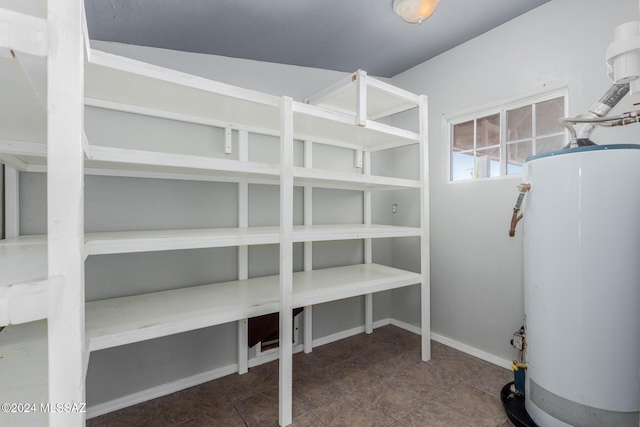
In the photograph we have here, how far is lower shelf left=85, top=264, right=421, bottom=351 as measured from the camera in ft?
3.88

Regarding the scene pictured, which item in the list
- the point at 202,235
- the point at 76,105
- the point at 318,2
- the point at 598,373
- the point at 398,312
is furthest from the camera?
the point at 398,312

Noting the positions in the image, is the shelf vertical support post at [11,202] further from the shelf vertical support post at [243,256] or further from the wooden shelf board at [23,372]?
the shelf vertical support post at [243,256]

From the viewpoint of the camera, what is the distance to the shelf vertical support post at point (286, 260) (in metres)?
1.50

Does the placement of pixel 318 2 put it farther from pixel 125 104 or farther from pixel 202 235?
pixel 202 235

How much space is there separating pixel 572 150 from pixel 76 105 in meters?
1.68

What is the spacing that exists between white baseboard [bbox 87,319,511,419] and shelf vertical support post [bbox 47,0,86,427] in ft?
4.60

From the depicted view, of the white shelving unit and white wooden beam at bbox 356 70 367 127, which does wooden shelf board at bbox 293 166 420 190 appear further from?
white wooden beam at bbox 356 70 367 127

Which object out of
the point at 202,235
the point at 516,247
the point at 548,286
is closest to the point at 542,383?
the point at 548,286

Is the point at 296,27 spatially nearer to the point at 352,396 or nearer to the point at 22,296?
the point at 22,296

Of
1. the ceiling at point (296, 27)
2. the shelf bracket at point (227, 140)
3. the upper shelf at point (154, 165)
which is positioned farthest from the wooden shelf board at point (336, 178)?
the ceiling at point (296, 27)

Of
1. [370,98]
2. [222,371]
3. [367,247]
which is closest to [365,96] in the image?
[370,98]

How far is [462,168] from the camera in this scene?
236cm

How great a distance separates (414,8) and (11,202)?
2.11 meters

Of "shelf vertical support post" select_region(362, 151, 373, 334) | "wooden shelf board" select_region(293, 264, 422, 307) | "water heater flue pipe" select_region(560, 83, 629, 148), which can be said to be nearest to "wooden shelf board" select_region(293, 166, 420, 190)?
"shelf vertical support post" select_region(362, 151, 373, 334)
